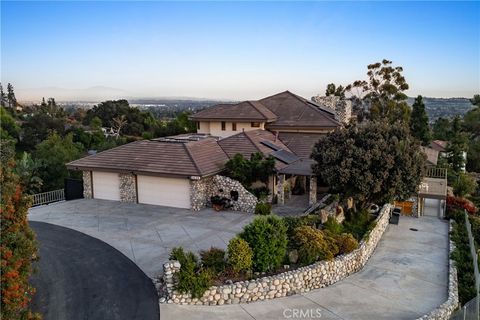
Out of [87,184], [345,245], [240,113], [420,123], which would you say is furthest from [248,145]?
[420,123]

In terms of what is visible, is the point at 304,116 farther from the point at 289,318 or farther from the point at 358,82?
the point at 289,318

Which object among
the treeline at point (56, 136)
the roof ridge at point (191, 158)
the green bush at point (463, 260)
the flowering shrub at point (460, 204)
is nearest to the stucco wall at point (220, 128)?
the treeline at point (56, 136)

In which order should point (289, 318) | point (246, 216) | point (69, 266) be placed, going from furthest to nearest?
point (246, 216), point (69, 266), point (289, 318)

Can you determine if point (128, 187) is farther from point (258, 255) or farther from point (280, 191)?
point (258, 255)

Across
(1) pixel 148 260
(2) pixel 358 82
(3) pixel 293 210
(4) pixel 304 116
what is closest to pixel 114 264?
(1) pixel 148 260

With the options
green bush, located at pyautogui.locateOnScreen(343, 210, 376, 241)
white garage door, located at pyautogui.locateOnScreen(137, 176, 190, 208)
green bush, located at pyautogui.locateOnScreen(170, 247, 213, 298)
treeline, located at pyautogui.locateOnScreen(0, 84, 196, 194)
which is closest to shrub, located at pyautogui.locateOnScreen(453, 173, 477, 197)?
green bush, located at pyautogui.locateOnScreen(343, 210, 376, 241)

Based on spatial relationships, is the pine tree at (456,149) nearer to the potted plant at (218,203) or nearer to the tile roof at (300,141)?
the tile roof at (300,141)

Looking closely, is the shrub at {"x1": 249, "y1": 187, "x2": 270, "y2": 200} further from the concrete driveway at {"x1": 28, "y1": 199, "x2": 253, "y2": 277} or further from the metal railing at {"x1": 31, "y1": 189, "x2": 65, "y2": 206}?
the metal railing at {"x1": 31, "y1": 189, "x2": 65, "y2": 206}
